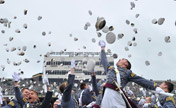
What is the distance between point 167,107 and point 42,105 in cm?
280

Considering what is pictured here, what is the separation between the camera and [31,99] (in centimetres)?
615

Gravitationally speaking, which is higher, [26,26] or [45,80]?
[26,26]

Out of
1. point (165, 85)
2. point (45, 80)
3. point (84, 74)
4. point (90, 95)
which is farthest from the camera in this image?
point (84, 74)

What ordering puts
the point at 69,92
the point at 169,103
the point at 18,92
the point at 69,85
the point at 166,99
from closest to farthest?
1. the point at 69,85
2. the point at 69,92
3. the point at 18,92
4. the point at 169,103
5. the point at 166,99

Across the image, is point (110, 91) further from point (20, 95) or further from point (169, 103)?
point (20, 95)

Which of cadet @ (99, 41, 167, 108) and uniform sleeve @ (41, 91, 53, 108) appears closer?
cadet @ (99, 41, 167, 108)

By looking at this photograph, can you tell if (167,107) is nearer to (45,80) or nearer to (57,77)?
(45,80)

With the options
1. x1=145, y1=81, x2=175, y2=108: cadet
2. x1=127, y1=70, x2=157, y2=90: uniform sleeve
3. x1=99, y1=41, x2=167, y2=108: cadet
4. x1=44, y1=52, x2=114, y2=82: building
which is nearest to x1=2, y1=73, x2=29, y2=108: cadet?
x1=99, y1=41, x2=167, y2=108: cadet

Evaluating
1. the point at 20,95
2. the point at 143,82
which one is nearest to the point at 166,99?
the point at 143,82

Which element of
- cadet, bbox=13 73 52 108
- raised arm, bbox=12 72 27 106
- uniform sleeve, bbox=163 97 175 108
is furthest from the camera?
uniform sleeve, bbox=163 97 175 108

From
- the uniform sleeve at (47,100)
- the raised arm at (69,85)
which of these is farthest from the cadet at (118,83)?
the uniform sleeve at (47,100)

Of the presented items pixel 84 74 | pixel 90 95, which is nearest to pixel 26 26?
pixel 90 95

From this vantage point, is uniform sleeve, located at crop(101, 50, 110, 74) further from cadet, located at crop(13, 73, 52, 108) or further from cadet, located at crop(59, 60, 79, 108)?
cadet, located at crop(13, 73, 52, 108)

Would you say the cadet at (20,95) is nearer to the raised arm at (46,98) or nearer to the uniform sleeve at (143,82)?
the raised arm at (46,98)
